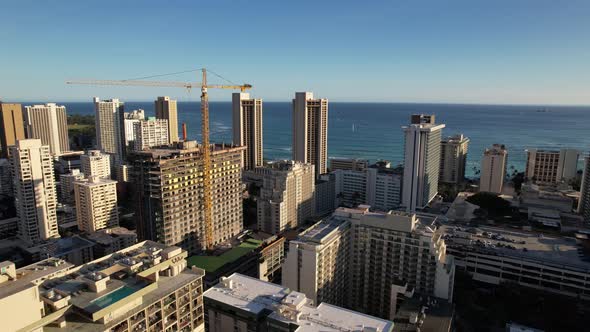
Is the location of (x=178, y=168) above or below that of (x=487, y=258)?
above

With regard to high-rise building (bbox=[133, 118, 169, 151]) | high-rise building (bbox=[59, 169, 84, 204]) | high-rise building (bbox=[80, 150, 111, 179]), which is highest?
high-rise building (bbox=[133, 118, 169, 151])

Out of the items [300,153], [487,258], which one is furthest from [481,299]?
[300,153]

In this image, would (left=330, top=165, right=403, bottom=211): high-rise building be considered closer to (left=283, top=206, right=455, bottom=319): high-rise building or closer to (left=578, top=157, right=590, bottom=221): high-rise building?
(left=578, top=157, right=590, bottom=221): high-rise building

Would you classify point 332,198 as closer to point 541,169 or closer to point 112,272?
point 541,169

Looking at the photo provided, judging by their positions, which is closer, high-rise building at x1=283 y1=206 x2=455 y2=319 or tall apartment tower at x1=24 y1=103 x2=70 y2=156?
high-rise building at x1=283 y1=206 x2=455 y2=319

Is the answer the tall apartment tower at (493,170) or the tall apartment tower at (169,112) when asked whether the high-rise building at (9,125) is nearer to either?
the tall apartment tower at (169,112)

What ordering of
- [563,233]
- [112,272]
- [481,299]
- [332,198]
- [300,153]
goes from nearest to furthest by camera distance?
[112,272] → [481,299] → [563,233] → [332,198] → [300,153]

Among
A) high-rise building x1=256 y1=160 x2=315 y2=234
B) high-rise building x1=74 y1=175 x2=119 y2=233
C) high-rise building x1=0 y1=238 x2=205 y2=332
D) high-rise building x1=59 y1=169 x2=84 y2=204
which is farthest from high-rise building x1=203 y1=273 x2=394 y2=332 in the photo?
high-rise building x1=59 y1=169 x2=84 y2=204
